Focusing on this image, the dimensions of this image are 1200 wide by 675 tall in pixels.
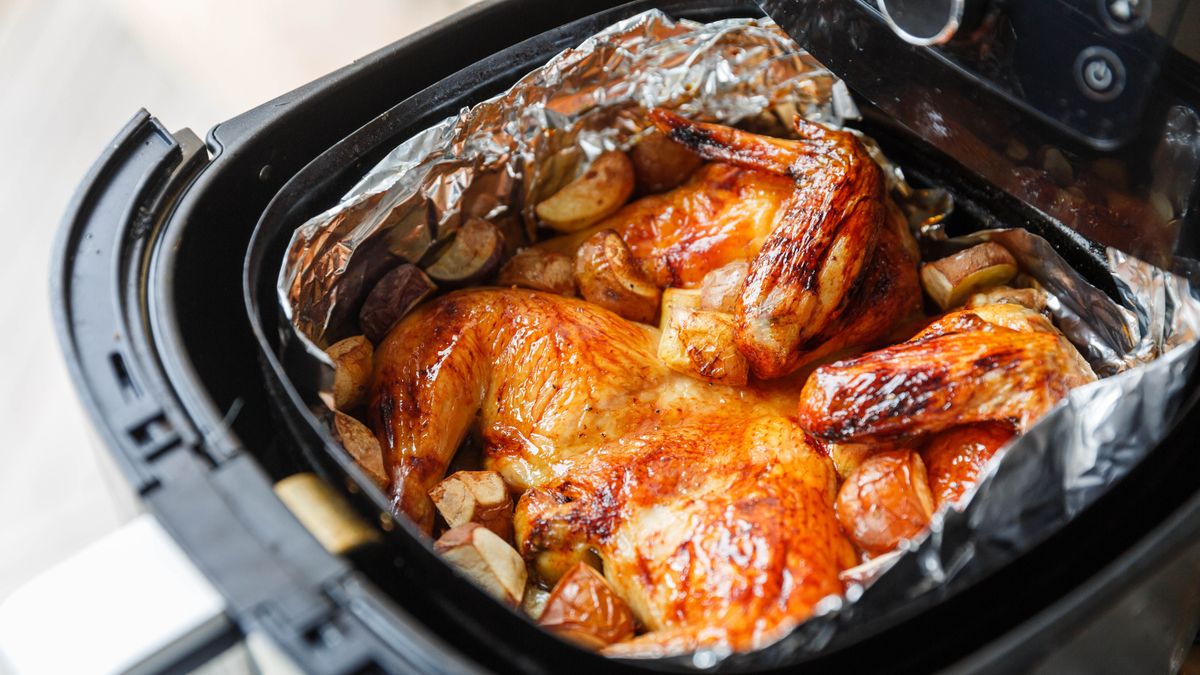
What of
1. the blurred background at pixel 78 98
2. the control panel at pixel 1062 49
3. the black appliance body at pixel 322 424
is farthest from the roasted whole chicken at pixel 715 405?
the blurred background at pixel 78 98

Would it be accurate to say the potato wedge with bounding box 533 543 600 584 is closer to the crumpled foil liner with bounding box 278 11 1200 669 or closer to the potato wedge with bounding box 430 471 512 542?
the potato wedge with bounding box 430 471 512 542

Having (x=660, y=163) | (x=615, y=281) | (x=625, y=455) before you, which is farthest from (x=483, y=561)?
(x=660, y=163)

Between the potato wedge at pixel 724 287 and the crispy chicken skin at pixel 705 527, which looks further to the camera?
the potato wedge at pixel 724 287

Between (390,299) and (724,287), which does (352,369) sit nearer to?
(390,299)

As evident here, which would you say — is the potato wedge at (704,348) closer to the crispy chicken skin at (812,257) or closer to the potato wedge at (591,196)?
the crispy chicken skin at (812,257)

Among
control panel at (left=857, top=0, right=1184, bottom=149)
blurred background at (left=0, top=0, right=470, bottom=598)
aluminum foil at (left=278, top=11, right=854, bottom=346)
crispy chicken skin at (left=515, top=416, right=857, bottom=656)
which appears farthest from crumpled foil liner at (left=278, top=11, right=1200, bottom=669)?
blurred background at (left=0, top=0, right=470, bottom=598)

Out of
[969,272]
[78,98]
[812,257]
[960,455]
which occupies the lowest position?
[960,455]
